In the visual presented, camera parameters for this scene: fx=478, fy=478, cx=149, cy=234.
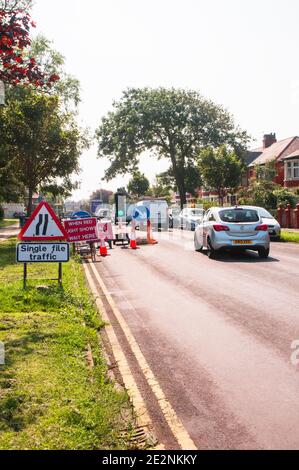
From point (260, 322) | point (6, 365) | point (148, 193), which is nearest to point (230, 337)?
point (260, 322)

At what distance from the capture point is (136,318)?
787cm

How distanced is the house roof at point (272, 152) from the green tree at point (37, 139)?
36.7m

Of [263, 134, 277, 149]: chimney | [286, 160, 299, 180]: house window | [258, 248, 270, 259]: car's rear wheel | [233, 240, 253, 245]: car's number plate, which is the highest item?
[263, 134, 277, 149]: chimney

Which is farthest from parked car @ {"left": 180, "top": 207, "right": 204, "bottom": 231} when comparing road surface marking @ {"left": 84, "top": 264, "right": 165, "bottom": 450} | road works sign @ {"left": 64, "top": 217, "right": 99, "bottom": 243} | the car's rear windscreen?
road surface marking @ {"left": 84, "top": 264, "right": 165, "bottom": 450}

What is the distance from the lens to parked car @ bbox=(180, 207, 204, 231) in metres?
34.2

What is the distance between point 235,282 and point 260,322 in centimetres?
365

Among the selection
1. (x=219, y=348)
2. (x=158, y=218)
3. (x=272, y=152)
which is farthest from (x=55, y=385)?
(x=272, y=152)

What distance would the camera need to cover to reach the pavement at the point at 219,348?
3.97m

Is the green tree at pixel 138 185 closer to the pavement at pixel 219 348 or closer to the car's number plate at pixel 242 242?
the car's number plate at pixel 242 242

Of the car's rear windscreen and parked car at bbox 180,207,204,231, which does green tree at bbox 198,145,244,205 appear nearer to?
parked car at bbox 180,207,204,231

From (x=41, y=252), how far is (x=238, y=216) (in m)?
7.90

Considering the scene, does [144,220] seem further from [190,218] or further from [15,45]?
[15,45]

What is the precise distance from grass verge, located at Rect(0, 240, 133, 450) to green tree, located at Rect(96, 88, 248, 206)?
5043 centimetres
